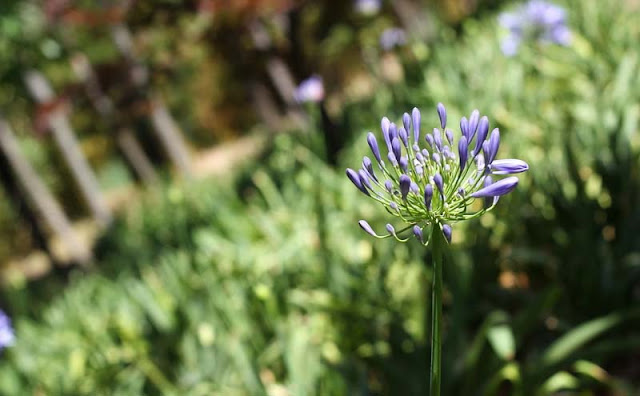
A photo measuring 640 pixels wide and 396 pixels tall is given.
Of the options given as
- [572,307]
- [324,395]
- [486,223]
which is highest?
[486,223]

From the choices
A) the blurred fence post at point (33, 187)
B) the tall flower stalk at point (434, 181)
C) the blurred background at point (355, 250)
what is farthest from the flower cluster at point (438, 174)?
the blurred fence post at point (33, 187)

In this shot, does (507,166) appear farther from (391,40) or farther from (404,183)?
(391,40)

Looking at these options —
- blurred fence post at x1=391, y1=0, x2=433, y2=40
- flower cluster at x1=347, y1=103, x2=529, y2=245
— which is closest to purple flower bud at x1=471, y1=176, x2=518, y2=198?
flower cluster at x1=347, y1=103, x2=529, y2=245

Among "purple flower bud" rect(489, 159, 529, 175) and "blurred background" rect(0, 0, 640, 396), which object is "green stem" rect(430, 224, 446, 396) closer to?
"purple flower bud" rect(489, 159, 529, 175)

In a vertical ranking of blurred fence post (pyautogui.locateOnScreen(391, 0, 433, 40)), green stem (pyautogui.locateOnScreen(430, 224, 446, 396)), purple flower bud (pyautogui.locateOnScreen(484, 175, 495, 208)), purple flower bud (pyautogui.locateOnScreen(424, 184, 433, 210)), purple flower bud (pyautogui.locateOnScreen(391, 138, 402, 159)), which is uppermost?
blurred fence post (pyautogui.locateOnScreen(391, 0, 433, 40))

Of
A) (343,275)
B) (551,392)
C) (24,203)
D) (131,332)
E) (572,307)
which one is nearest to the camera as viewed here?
(551,392)

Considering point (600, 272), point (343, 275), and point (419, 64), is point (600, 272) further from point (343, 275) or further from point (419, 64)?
point (419, 64)

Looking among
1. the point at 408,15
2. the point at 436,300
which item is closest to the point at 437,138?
the point at 436,300

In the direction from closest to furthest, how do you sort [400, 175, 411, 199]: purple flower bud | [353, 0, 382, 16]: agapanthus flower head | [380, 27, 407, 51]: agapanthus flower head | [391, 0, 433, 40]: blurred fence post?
[400, 175, 411, 199]: purple flower bud, [353, 0, 382, 16]: agapanthus flower head, [380, 27, 407, 51]: agapanthus flower head, [391, 0, 433, 40]: blurred fence post

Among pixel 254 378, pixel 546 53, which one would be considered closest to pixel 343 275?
pixel 254 378
